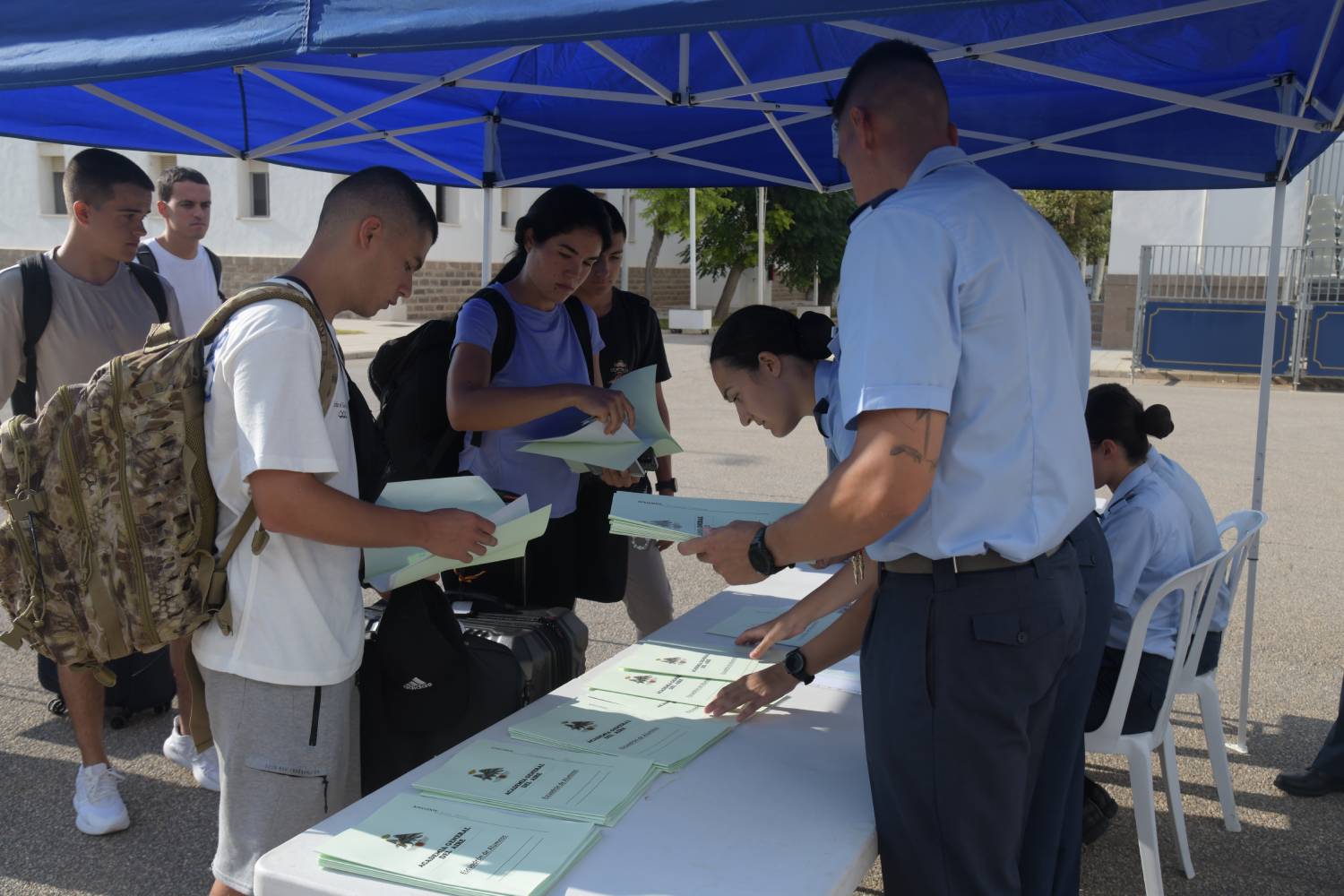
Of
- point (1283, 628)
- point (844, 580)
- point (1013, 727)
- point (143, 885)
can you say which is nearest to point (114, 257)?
point (143, 885)

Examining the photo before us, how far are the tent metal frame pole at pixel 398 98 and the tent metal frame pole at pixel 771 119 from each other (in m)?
0.56

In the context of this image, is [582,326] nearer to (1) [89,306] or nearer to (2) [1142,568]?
(1) [89,306]

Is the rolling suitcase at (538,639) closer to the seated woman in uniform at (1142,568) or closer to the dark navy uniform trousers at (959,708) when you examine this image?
the dark navy uniform trousers at (959,708)

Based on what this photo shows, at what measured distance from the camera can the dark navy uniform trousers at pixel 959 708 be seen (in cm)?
164

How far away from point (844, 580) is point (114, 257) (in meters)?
2.68

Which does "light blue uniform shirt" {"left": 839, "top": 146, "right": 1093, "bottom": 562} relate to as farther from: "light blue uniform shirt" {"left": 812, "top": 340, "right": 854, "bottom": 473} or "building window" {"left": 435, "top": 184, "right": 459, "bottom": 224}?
"building window" {"left": 435, "top": 184, "right": 459, "bottom": 224}

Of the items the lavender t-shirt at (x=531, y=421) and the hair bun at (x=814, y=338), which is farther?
the lavender t-shirt at (x=531, y=421)

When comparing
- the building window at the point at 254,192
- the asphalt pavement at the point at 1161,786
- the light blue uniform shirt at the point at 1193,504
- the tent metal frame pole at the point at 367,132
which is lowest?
the asphalt pavement at the point at 1161,786

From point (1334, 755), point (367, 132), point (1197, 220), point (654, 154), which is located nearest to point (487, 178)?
point (367, 132)

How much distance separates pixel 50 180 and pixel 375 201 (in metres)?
28.6

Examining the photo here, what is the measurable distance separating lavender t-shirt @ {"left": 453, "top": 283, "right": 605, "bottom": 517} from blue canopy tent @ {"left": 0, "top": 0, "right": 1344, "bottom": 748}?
2.42ft

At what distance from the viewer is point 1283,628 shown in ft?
17.1

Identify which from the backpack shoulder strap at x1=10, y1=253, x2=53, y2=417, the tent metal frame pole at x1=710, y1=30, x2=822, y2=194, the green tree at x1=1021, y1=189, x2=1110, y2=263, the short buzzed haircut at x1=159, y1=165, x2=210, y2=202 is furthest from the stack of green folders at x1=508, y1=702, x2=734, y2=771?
the green tree at x1=1021, y1=189, x2=1110, y2=263

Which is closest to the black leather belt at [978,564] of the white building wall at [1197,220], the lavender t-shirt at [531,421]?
the lavender t-shirt at [531,421]
